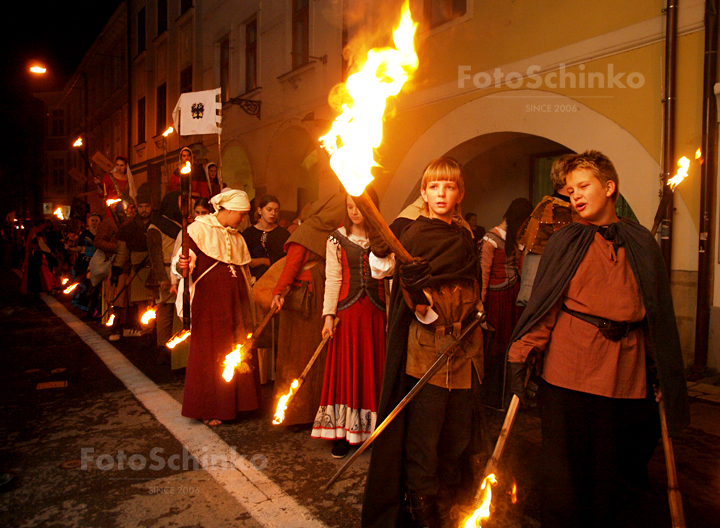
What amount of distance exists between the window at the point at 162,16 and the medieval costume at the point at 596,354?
22.1 m

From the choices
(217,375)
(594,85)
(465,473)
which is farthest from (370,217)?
(594,85)

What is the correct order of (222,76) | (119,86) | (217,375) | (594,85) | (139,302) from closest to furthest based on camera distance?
(217,375), (594,85), (139,302), (222,76), (119,86)

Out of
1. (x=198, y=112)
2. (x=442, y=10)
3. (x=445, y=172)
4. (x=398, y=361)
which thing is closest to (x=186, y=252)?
(x=398, y=361)

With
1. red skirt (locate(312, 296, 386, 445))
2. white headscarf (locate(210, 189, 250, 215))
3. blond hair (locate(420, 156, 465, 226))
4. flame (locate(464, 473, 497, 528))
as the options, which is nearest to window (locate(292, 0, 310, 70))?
white headscarf (locate(210, 189, 250, 215))

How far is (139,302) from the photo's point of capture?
27.7 ft

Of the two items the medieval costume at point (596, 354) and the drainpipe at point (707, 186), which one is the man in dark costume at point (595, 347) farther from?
the drainpipe at point (707, 186)

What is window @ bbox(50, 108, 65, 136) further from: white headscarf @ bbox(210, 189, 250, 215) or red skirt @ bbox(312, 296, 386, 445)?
red skirt @ bbox(312, 296, 386, 445)

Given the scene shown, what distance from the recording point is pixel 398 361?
2.92 meters

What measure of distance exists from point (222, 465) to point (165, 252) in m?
4.01

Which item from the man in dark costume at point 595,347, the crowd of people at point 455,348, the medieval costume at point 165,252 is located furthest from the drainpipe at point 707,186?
the medieval costume at point 165,252

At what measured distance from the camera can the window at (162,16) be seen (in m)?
20.7

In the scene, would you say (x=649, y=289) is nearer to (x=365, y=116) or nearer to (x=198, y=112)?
(x=365, y=116)

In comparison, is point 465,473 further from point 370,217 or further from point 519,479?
point 370,217

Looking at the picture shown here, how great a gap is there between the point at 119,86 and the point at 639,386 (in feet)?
93.3
